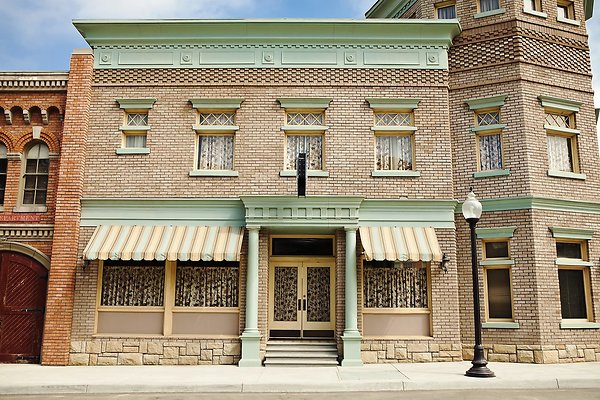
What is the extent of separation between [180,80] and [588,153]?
1101 centimetres

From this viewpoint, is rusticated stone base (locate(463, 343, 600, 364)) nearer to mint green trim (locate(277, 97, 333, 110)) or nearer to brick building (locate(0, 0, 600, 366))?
brick building (locate(0, 0, 600, 366))

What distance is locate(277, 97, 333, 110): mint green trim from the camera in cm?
1418

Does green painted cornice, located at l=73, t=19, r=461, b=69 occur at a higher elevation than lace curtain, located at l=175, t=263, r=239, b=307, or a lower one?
higher

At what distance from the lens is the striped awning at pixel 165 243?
1298cm

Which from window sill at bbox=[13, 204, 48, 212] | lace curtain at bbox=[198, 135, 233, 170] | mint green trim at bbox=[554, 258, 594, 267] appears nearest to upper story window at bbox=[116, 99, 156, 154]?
lace curtain at bbox=[198, 135, 233, 170]

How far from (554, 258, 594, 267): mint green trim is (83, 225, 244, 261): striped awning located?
7895 millimetres

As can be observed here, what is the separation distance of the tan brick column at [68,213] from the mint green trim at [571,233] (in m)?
12.0

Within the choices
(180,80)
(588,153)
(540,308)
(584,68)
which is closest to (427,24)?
(584,68)

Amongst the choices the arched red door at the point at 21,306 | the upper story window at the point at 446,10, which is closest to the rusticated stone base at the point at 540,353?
the upper story window at the point at 446,10

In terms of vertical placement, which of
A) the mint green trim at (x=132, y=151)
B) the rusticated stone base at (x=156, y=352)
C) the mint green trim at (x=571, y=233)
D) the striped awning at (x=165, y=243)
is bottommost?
the rusticated stone base at (x=156, y=352)

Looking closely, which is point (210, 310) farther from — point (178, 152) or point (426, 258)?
point (426, 258)

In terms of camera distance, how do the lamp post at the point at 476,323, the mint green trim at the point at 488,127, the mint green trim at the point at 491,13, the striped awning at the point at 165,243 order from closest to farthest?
1. the lamp post at the point at 476,323
2. the striped awning at the point at 165,243
3. the mint green trim at the point at 488,127
4. the mint green trim at the point at 491,13

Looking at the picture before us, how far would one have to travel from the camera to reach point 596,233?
46.0ft

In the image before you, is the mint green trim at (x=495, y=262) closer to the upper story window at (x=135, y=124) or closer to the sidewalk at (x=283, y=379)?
the sidewalk at (x=283, y=379)
